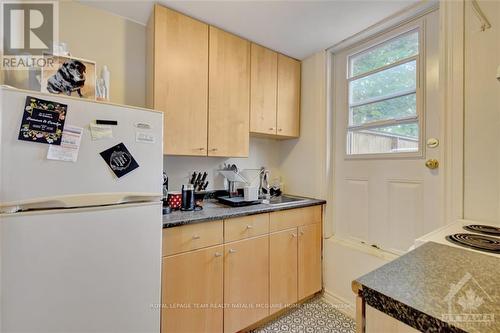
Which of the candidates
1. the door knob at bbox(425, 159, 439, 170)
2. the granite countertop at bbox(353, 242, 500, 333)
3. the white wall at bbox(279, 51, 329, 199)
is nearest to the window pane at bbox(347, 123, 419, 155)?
the door knob at bbox(425, 159, 439, 170)

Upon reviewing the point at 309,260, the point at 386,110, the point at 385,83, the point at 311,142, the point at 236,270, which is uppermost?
the point at 385,83

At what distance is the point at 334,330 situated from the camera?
1.71 metres

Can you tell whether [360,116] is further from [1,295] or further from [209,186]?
[1,295]

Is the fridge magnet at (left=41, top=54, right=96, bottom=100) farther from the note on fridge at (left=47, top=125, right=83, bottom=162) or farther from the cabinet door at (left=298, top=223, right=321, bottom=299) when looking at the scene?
the cabinet door at (left=298, top=223, right=321, bottom=299)

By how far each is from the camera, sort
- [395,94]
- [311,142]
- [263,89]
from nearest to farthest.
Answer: [395,94]
[263,89]
[311,142]

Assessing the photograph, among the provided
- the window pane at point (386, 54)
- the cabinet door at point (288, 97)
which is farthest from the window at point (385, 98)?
the cabinet door at point (288, 97)

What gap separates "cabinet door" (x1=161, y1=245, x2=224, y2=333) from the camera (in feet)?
4.26

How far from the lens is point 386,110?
1.81m

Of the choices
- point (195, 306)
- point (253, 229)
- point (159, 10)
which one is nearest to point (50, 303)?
point (195, 306)

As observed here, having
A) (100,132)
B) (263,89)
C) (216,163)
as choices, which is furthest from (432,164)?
(100,132)

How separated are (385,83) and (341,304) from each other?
1.90m

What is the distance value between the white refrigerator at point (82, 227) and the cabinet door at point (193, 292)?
0.14 m

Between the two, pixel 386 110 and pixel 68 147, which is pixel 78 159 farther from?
pixel 386 110

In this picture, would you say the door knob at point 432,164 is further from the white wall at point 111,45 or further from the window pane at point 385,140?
the white wall at point 111,45
